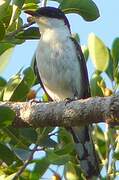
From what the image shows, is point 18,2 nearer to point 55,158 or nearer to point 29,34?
point 29,34

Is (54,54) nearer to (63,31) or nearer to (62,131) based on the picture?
(63,31)

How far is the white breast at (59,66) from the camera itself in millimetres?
4578

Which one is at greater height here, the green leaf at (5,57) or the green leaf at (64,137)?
the green leaf at (5,57)

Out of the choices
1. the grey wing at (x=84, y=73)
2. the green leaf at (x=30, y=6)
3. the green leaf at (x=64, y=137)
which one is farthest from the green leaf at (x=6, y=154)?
the grey wing at (x=84, y=73)

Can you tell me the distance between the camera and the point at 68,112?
2.65 m

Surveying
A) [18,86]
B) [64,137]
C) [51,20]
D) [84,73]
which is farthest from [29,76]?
[51,20]

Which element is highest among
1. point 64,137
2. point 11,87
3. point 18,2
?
point 18,2

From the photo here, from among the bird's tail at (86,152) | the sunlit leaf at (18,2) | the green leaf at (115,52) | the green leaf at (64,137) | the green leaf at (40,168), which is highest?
the sunlit leaf at (18,2)

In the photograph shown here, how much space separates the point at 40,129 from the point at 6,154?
320 millimetres

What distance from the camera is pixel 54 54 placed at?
15.1 ft

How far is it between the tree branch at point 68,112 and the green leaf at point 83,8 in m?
0.91

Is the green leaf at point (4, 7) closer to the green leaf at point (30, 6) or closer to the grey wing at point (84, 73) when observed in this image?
the green leaf at point (30, 6)

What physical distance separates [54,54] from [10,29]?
1.21 meters

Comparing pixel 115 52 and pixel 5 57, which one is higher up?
pixel 5 57
